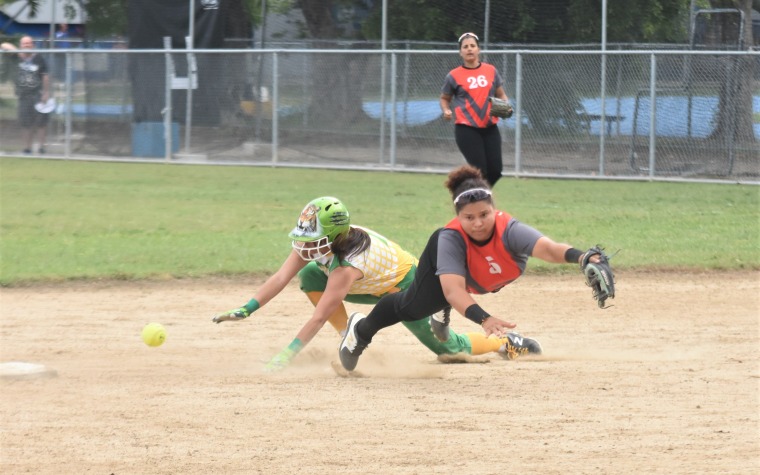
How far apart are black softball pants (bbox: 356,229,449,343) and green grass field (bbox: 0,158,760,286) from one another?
355 cm

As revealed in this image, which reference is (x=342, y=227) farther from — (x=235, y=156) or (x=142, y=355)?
(x=235, y=156)

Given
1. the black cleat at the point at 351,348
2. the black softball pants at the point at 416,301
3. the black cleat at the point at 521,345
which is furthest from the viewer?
the black cleat at the point at 521,345

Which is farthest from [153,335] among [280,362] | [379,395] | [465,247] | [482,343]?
[465,247]

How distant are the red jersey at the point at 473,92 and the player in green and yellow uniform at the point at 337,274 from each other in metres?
4.99

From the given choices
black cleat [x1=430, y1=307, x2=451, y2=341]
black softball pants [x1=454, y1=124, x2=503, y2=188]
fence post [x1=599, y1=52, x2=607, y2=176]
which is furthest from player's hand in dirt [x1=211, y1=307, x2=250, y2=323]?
fence post [x1=599, y1=52, x2=607, y2=176]

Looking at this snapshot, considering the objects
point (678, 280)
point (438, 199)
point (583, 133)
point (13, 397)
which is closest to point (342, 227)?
point (13, 397)

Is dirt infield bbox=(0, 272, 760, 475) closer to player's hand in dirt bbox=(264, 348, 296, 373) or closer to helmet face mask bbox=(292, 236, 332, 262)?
player's hand in dirt bbox=(264, 348, 296, 373)

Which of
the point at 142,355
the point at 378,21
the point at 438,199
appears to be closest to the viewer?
the point at 142,355

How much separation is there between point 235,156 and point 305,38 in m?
4.45

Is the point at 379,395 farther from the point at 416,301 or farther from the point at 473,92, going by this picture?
the point at 473,92

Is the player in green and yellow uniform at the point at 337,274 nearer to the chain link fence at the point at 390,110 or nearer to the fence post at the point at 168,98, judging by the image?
the chain link fence at the point at 390,110

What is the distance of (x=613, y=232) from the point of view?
37.3 feet

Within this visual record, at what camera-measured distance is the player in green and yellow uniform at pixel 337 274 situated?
20.1ft

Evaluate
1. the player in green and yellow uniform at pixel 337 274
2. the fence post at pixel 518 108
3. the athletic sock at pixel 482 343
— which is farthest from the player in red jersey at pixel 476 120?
the player in green and yellow uniform at pixel 337 274
